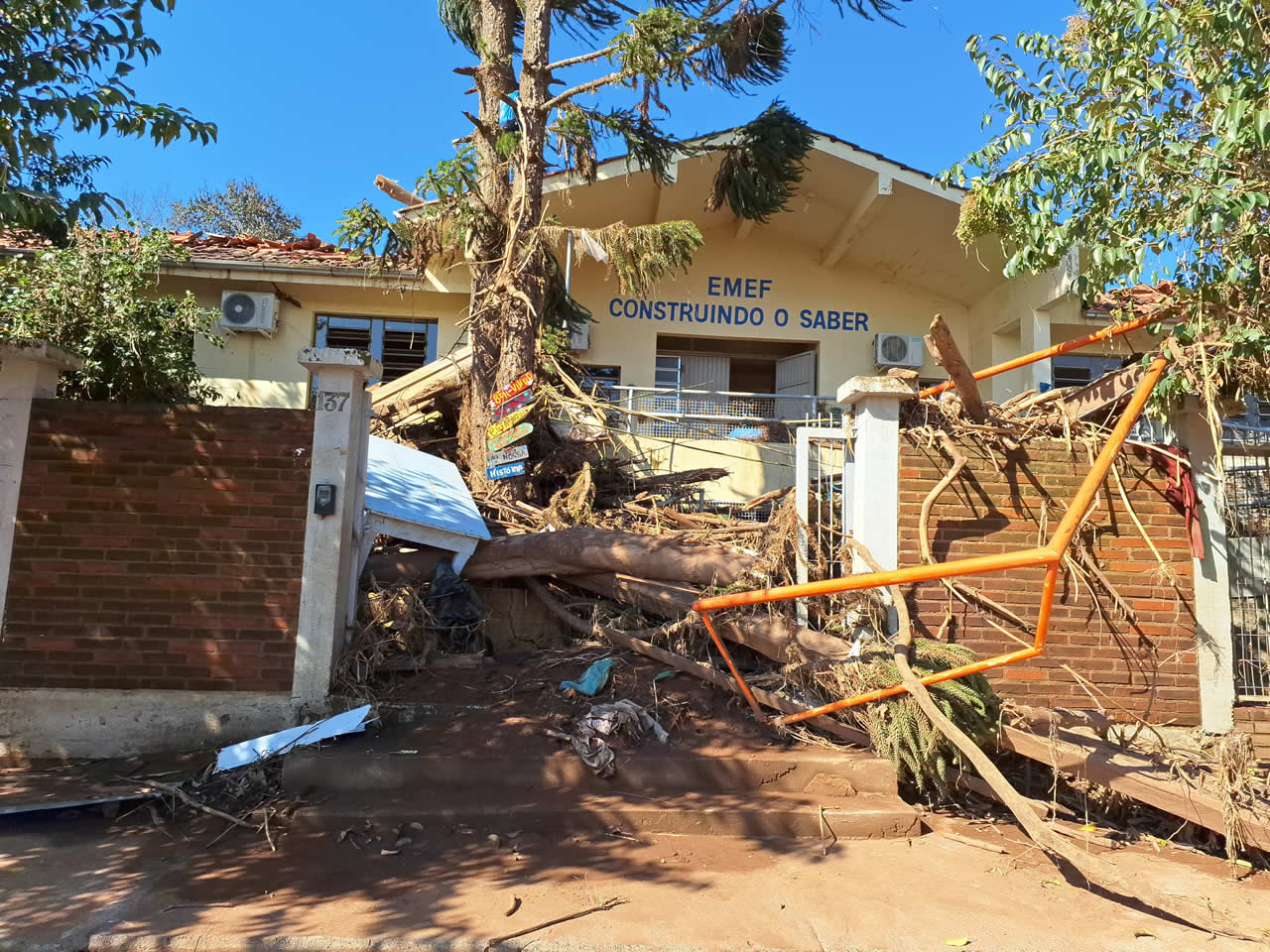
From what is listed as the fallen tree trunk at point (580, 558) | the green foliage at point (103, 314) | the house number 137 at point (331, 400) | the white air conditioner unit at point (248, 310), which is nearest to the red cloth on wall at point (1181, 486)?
the fallen tree trunk at point (580, 558)

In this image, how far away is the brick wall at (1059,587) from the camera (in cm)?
551

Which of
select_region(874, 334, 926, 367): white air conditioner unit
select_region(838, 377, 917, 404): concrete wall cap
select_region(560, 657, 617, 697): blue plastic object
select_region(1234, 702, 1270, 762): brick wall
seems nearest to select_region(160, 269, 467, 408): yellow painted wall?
select_region(874, 334, 926, 367): white air conditioner unit

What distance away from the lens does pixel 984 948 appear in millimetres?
3246

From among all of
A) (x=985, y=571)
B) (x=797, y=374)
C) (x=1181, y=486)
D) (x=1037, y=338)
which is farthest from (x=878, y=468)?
(x=797, y=374)

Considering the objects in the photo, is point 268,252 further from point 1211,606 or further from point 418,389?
point 1211,606

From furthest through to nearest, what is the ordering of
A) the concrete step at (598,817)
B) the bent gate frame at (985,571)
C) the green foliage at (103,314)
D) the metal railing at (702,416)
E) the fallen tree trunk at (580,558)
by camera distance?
the metal railing at (702,416) < the fallen tree trunk at (580,558) < the green foliage at (103,314) < the concrete step at (598,817) < the bent gate frame at (985,571)

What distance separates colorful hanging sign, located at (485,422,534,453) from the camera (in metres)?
7.58

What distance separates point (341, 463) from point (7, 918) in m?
2.86

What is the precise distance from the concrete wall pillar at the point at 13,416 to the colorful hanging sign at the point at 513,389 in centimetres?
352

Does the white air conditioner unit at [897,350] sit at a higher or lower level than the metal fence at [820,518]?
higher

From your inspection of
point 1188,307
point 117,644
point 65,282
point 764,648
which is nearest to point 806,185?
point 1188,307

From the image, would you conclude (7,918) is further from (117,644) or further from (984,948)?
(984,948)

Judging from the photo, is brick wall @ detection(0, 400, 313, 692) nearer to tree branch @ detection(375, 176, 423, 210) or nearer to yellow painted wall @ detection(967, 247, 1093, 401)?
tree branch @ detection(375, 176, 423, 210)

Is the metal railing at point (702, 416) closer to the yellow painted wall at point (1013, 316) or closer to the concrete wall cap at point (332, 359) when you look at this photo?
the yellow painted wall at point (1013, 316)
